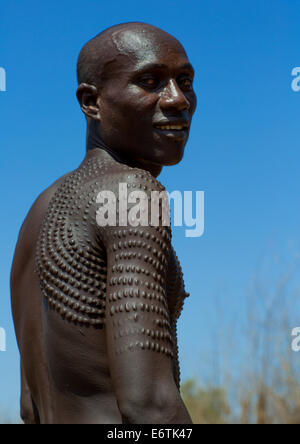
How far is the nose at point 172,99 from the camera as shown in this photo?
3422 mm

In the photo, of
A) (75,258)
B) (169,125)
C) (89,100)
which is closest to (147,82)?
(169,125)

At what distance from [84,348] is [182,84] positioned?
1.32m

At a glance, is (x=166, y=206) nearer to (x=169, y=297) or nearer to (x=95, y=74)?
(x=169, y=297)

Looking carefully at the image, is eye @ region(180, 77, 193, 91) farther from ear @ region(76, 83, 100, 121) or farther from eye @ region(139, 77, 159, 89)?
ear @ region(76, 83, 100, 121)

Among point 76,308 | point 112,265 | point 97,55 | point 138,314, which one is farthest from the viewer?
point 97,55

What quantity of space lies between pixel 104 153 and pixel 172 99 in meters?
0.43

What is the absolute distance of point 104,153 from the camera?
359 cm

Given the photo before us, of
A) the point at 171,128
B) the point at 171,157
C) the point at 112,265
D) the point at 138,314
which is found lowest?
the point at 138,314

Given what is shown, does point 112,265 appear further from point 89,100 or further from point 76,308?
point 89,100

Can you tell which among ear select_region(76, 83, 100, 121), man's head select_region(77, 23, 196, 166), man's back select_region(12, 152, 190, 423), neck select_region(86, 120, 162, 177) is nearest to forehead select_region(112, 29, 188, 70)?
man's head select_region(77, 23, 196, 166)

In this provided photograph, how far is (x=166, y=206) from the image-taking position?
3.26 m

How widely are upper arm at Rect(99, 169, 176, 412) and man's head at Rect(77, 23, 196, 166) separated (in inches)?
18.8

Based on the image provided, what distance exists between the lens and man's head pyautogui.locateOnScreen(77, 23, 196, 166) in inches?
135
